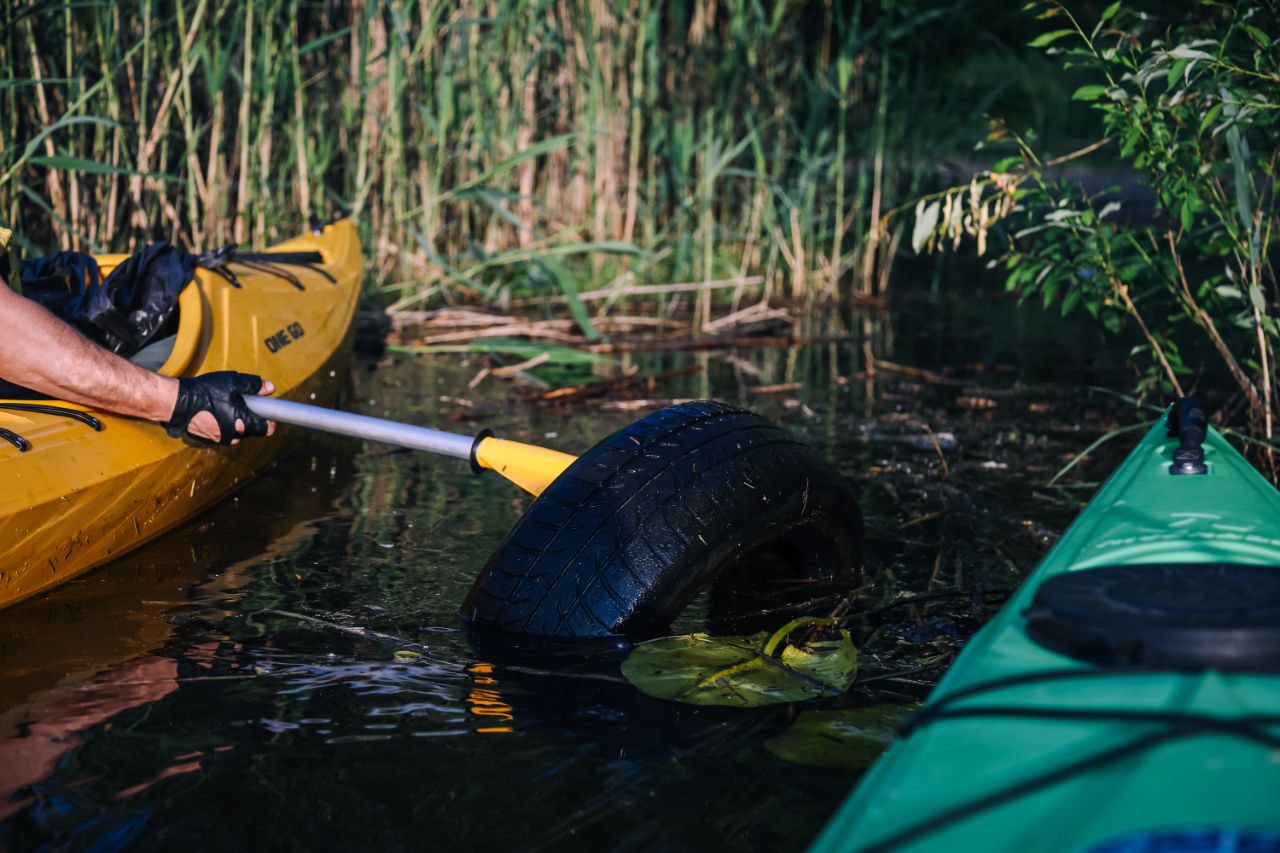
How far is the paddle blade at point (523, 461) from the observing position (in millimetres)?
2853

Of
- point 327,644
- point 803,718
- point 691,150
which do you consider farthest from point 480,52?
point 803,718

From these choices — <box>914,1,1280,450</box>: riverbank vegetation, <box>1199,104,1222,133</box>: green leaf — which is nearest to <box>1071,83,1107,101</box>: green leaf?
<box>914,1,1280,450</box>: riverbank vegetation

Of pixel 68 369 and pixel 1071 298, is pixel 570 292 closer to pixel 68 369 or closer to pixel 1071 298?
pixel 1071 298

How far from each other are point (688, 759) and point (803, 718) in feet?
0.75

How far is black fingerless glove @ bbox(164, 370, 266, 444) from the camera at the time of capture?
9.89 feet

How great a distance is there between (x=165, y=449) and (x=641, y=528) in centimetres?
125

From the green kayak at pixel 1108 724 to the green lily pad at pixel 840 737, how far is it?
1.20 ft

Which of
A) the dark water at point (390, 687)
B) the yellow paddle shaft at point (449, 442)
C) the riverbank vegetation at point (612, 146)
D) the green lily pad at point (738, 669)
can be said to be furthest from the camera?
the riverbank vegetation at point (612, 146)

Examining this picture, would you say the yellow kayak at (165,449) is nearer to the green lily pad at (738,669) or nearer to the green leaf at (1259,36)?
the green lily pad at (738,669)

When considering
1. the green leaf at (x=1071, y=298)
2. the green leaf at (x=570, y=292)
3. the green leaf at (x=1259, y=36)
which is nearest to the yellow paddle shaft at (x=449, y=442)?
the green leaf at (x=1071, y=298)

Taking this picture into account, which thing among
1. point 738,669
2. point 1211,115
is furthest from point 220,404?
point 1211,115

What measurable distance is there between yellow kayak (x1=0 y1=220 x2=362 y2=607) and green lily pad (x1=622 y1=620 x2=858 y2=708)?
121cm

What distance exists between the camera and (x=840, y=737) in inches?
80.4

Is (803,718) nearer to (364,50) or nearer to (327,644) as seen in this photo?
(327,644)
